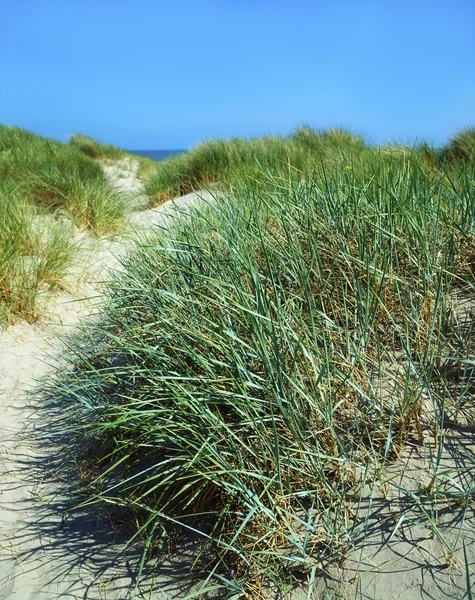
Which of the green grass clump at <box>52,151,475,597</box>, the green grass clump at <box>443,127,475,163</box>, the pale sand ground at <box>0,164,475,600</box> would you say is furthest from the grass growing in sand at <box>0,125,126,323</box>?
the green grass clump at <box>443,127,475,163</box>

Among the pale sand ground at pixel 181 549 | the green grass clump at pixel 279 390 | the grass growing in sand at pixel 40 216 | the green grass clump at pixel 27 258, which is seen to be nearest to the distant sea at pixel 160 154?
the grass growing in sand at pixel 40 216

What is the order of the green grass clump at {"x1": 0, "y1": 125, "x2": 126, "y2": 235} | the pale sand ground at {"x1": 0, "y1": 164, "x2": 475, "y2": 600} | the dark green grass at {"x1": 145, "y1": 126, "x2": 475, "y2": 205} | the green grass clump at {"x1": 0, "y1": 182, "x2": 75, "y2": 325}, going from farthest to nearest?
the dark green grass at {"x1": 145, "y1": 126, "x2": 475, "y2": 205}
the green grass clump at {"x1": 0, "y1": 125, "x2": 126, "y2": 235}
the green grass clump at {"x1": 0, "y1": 182, "x2": 75, "y2": 325}
the pale sand ground at {"x1": 0, "y1": 164, "x2": 475, "y2": 600}

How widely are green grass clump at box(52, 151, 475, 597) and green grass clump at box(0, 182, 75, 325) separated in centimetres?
138

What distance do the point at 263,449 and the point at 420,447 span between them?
1.58 ft

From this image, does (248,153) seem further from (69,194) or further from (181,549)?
(181,549)

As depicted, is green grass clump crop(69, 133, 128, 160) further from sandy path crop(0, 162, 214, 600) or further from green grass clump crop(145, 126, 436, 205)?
sandy path crop(0, 162, 214, 600)

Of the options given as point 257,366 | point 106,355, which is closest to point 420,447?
point 257,366

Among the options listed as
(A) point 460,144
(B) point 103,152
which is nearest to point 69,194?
(A) point 460,144

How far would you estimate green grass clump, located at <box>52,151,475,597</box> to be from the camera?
1506 millimetres

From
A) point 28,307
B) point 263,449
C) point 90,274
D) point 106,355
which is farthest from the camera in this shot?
point 90,274

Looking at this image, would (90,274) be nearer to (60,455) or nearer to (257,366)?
(60,455)

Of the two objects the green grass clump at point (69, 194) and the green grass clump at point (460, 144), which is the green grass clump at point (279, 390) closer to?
the green grass clump at point (69, 194)

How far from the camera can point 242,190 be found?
312 centimetres

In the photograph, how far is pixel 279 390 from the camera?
155 centimetres
